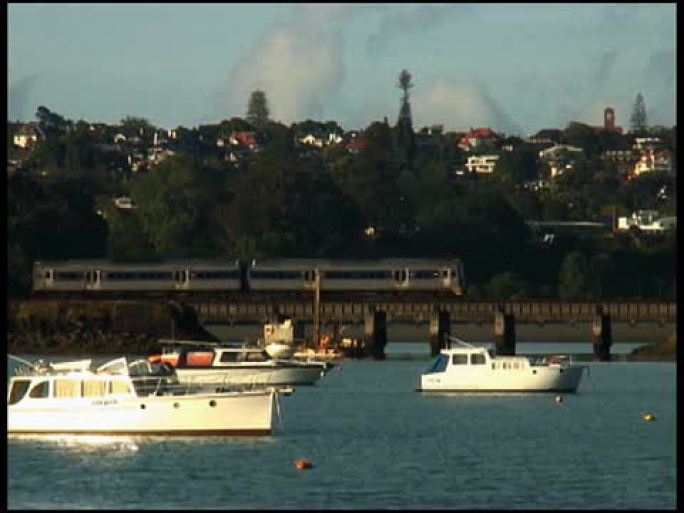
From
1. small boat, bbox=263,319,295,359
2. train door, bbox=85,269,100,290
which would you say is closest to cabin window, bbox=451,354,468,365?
small boat, bbox=263,319,295,359

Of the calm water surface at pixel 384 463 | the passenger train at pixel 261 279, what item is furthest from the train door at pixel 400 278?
the calm water surface at pixel 384 463

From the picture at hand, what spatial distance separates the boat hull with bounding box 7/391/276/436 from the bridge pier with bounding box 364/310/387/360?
292 feet

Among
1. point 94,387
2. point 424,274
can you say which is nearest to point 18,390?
point 94,387

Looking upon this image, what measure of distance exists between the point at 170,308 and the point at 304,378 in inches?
1996

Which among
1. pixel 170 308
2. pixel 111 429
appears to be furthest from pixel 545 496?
pixel 170 308

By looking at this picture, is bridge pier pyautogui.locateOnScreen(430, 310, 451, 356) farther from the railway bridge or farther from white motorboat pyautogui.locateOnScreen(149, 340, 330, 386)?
white motorboat pyautogui.locateOnScreen(149, 340, 330, 386)

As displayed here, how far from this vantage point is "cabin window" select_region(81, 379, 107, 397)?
80938 millimetres

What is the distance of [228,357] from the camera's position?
124625mm

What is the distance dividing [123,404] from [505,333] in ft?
303

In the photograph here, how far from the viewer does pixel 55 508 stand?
6575 cm

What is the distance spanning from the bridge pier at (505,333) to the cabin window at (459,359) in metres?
53.3

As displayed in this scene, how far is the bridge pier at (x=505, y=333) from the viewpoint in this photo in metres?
171

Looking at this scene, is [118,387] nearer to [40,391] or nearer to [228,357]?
[40,391]

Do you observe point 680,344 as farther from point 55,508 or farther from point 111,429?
point 111,429
